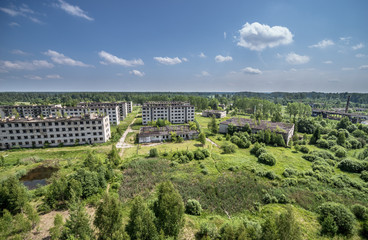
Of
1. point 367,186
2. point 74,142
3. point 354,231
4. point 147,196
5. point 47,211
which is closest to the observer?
point 354,231

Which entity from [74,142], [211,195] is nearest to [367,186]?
[211,195]

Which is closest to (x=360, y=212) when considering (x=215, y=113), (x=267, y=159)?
(x=267, y=159)

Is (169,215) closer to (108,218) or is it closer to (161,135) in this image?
(108,218)

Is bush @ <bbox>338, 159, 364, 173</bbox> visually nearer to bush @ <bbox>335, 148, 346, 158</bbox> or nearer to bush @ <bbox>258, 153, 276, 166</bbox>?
bush @ <bbox>335, 148, 346, 158</bbox>

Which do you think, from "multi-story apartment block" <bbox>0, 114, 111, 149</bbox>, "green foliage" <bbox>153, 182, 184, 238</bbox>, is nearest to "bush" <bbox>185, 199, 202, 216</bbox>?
"green foliage" <bbox>153, 182, 184, 238</bbox>

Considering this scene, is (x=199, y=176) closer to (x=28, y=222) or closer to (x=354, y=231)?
(x=354, y=231)
